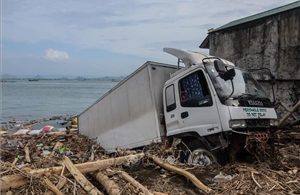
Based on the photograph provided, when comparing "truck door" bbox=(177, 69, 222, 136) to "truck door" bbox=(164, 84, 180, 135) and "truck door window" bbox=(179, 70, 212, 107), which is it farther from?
"truck door" bbox=(164, 84, 180, 135)

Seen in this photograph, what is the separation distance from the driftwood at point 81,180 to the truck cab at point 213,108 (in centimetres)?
259

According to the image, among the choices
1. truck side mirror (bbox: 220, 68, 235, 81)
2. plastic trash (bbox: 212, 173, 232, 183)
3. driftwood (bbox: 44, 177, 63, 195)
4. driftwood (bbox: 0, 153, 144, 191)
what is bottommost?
plastic trash (bbox: 212, 173, 232, 183)

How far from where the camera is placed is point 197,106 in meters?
5.91

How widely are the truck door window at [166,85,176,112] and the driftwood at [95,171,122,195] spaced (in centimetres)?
253

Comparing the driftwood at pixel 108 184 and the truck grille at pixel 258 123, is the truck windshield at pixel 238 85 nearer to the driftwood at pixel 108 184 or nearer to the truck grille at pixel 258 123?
the truck grille at pixel 258 123

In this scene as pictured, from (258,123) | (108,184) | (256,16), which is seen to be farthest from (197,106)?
(256,16)

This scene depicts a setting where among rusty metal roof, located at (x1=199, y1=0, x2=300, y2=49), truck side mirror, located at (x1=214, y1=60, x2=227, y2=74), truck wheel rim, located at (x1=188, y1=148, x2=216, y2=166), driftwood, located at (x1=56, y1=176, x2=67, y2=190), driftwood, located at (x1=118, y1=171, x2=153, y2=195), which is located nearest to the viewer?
driftwood, located at (x1=118, y1=171, x2=153, y2=195)

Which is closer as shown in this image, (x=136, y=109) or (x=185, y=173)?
(x=185, y=173)

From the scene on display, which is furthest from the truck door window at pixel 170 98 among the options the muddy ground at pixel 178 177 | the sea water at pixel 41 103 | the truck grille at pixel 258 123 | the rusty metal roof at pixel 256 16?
the sea water at pixel 41 103

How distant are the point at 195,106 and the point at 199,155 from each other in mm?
1086

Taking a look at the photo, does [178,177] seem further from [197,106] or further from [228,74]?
[228,74]

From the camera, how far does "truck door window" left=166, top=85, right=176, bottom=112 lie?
6590 millimetres

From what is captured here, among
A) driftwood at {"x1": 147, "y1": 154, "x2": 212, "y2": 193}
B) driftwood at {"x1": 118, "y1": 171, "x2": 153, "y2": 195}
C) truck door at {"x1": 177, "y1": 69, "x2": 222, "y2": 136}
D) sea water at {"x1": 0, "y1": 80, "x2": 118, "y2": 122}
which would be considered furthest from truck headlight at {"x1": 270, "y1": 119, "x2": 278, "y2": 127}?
sea water at {"x1": 0, "y1": 80, "x2": 118, "y2": 122}

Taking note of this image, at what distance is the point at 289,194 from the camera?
4008 mm
